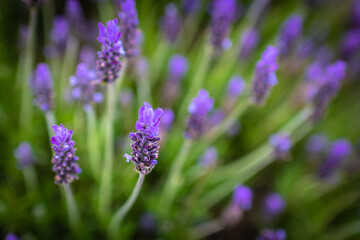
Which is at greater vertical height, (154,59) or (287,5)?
(287,5)

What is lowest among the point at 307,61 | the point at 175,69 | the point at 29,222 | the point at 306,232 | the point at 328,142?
the point at 306,232

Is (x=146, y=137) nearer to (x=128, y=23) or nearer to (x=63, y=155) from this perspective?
(x=63, y=155)

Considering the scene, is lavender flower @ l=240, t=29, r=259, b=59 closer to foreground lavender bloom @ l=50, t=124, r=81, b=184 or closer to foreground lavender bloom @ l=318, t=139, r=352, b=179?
foreground lavender bloom @ l=318, t=139, r=352, b=179

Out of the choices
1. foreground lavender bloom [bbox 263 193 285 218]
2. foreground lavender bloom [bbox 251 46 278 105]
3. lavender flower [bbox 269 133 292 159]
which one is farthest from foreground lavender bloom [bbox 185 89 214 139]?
foreground lavender bloom [bbox 263 193 285 218]

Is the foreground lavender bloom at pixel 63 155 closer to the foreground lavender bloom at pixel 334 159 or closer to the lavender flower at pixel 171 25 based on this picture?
the lavender flower at pixel 171 25

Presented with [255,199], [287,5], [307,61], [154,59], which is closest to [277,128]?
[255,199]

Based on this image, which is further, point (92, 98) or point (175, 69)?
point (175, 69)

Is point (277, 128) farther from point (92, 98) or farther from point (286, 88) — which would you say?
point (92, 98)
